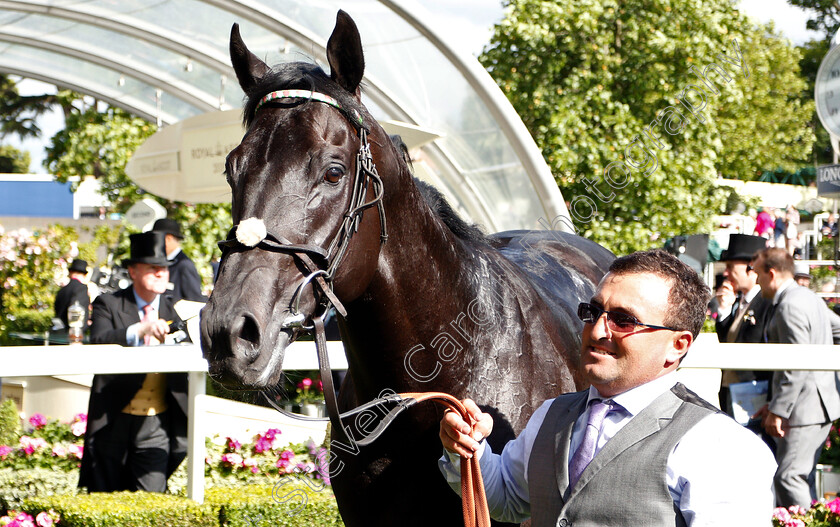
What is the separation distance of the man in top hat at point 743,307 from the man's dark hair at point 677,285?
408 centimetres

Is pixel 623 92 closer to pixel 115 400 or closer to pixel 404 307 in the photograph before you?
pixel 115 400

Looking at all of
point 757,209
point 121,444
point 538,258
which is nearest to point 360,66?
point 538,258

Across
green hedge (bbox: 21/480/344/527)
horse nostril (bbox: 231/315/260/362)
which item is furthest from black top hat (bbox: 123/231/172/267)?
horse nostril (bbox: 231/315/260/362)

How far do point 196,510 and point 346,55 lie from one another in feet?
Answer: 8.71

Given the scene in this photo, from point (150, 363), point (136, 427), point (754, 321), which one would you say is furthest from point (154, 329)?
point (754, 321)

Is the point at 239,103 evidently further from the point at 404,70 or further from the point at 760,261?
the point at 760,261

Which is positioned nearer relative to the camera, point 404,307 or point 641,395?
point 641,395

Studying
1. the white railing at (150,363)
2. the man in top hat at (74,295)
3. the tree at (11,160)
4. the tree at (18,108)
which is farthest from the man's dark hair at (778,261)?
the tree at (11,160)

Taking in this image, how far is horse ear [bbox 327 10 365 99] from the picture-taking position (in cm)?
220

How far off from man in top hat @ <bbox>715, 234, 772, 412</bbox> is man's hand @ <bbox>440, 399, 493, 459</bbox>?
4018 mm

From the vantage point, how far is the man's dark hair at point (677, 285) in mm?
1714

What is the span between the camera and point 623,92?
8141mm

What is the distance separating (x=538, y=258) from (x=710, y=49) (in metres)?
4.74

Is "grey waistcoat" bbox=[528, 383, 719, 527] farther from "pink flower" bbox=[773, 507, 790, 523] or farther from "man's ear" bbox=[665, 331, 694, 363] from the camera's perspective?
"pink flower" bbox=[773, 507, 790, 523]
